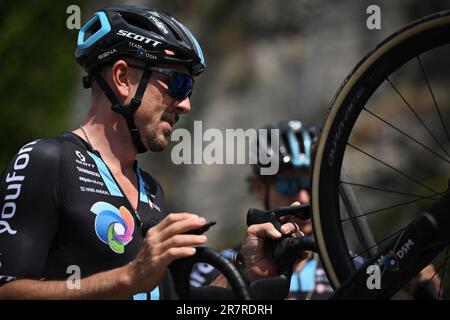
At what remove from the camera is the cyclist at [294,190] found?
5094 millimetres

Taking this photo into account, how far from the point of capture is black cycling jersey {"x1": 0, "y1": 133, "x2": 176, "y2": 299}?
2889 millimetres

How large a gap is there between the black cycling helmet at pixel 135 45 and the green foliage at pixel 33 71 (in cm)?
619

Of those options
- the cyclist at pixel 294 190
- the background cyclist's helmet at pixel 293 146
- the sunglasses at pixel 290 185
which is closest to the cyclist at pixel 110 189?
the cyclist at pixel 294 190

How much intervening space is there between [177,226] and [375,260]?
726 mm

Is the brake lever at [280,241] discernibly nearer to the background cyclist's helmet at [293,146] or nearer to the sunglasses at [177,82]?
the sunglasses at [177,82]

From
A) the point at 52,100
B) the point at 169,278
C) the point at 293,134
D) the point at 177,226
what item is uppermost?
the point at 52,100

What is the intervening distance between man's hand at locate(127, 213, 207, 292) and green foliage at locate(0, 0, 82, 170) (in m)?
7.08

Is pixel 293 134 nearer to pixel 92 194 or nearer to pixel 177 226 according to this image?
pixel 92 194

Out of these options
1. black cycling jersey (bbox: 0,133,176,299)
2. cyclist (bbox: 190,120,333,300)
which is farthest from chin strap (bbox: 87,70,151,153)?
cyclist (bbox: 190,120,333,300)

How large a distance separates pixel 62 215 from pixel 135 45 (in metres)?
0.83

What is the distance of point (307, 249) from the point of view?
10.3 feet

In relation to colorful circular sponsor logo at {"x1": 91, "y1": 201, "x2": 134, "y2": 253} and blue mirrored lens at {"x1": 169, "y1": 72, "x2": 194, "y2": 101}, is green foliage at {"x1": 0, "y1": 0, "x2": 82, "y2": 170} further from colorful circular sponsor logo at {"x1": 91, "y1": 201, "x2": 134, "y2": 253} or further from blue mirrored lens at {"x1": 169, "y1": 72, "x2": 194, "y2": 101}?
colorful circular sponsor logo at {"x1": 91, "y1": 201, "x2": 134, "y2": 253}

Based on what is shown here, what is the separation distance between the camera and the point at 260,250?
316cm

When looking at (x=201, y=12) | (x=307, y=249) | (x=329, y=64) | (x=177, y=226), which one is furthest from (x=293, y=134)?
(x=201, y=12)
